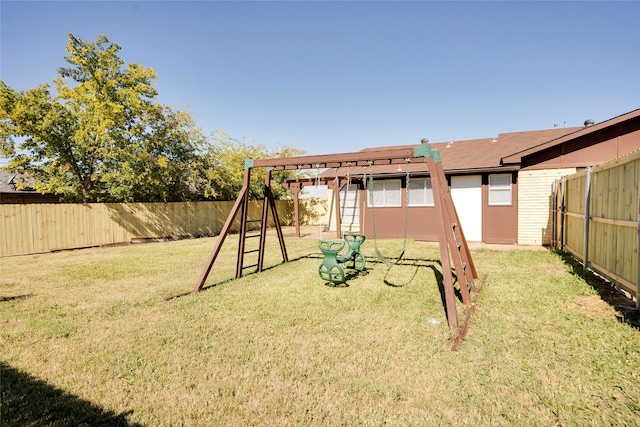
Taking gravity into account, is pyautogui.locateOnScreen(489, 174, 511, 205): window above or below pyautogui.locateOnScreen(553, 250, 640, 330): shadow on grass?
above

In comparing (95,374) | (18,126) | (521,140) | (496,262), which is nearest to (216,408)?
(95,374)

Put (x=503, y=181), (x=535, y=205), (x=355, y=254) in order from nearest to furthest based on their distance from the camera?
(x=355, y=254) → (x=535, y=205) → (x=503, y=181)

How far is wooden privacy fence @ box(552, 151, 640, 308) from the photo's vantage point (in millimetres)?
4590

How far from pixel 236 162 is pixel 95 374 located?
19376mm

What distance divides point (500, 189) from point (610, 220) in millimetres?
7588

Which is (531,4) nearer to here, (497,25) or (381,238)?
(497,25)

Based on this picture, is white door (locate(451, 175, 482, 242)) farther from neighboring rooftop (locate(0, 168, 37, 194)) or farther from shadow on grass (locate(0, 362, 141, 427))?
neighboring rooftop (locate(0, 168, 37, 194))

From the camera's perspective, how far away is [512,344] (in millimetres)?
3789

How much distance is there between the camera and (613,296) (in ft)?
17.2

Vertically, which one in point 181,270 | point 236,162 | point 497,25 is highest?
point 497,25

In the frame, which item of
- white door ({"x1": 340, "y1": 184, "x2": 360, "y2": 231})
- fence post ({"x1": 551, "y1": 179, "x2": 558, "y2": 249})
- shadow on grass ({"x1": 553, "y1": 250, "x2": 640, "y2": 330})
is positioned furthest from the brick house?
shadow on grass ({"x1": 553, "y1": 250, "x2": 640, "y2": 330})

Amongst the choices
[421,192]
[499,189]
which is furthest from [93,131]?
[499,189]

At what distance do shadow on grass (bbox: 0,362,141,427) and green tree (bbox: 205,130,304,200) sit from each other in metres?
14.6

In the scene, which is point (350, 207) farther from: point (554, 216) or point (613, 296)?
point (613, 296)
